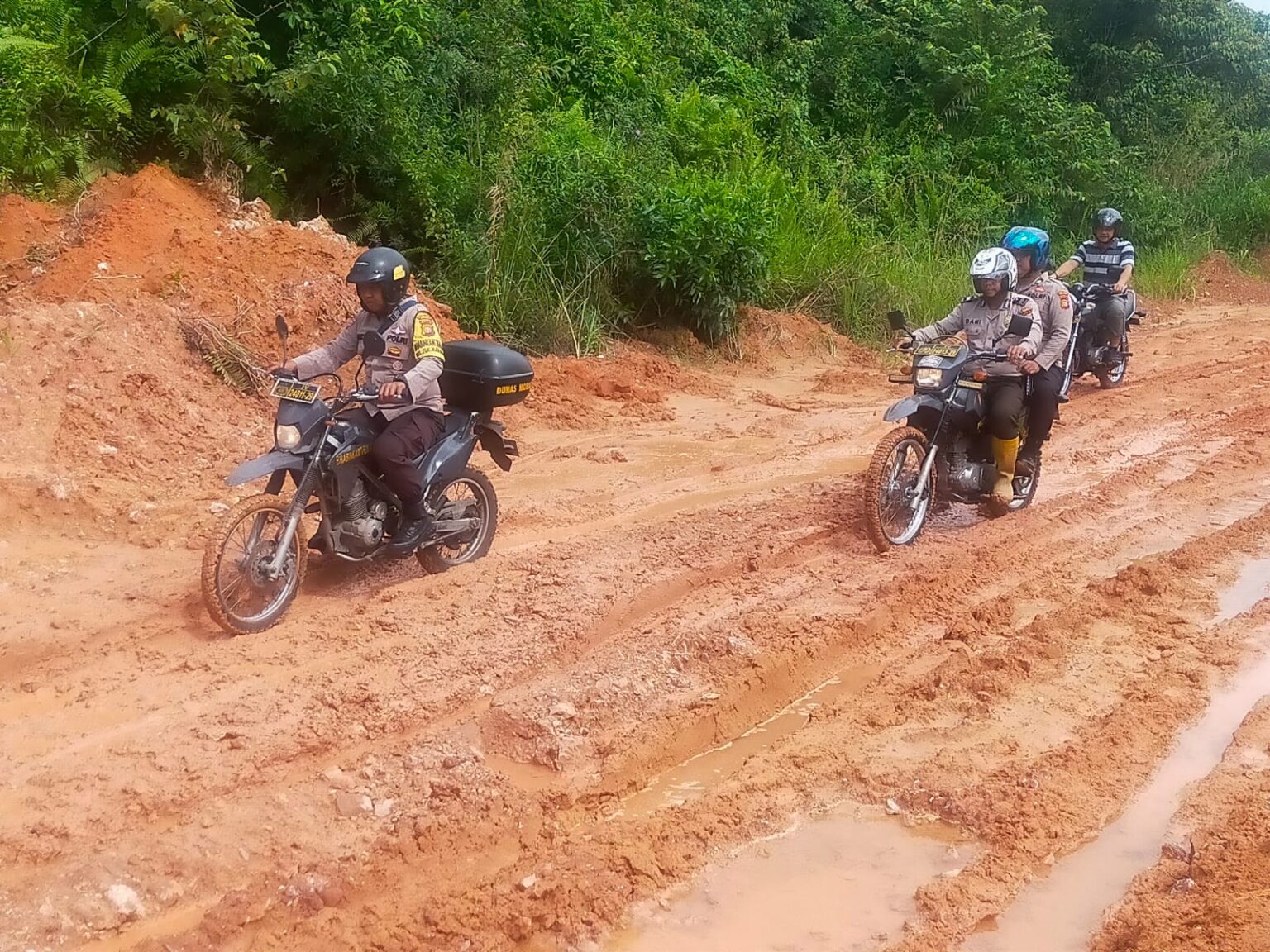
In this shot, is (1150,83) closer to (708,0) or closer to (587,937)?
(708,0)

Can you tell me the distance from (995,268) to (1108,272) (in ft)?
19.1

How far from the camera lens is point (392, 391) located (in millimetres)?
5340

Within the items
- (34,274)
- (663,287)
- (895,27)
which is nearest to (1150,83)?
(895,27)

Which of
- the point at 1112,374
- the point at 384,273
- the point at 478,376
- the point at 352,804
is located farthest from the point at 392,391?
the point at 1112,374

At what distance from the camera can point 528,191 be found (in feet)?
36.5

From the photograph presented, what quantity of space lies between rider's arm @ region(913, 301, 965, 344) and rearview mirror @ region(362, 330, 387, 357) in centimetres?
321

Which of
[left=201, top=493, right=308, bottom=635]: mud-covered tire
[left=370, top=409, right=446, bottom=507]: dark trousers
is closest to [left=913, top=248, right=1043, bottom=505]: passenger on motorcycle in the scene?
[left=370, top=409, right=446, bottom=507]: dark trousers

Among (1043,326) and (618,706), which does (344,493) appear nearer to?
(618,706)

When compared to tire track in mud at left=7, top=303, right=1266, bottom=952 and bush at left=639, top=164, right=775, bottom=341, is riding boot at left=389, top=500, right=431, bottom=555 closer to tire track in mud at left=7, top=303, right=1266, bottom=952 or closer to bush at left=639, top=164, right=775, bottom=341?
tire track in mud at left=7, top=303, right=1266, bottom=952

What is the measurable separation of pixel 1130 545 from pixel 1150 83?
21077mm

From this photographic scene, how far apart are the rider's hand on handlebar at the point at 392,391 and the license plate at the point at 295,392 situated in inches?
12.7

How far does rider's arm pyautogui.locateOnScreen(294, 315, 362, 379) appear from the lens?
557 cm

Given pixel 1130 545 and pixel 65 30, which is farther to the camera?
pixel 65 30

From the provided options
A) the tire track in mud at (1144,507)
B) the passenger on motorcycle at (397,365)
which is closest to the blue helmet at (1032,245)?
the tire track in mud at (1144,507)
